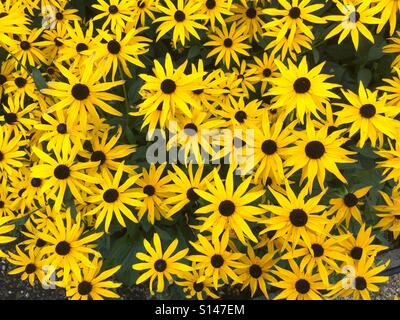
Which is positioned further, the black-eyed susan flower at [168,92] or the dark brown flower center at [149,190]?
the dark brown flower center at [149,190]

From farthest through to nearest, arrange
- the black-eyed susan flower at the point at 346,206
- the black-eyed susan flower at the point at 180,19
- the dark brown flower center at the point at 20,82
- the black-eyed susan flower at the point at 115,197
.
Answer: the dark brown flower center at the point at 20,82 → the black-eyed susan flower at the point at 180,19 → the black-eyed susan flower at the point at 346,206 → the black-eyed susan flower at the point at 115,197

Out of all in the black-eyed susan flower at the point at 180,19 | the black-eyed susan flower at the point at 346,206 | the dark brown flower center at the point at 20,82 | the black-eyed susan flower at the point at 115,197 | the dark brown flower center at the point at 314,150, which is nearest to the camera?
the dark brown flower center at the point at 314,150

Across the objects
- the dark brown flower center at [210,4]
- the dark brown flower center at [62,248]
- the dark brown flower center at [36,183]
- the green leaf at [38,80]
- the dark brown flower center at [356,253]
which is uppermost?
the dark brown flower center at [210,4]

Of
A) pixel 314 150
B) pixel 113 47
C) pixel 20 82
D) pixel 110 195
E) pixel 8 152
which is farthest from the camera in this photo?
pixel 20 82

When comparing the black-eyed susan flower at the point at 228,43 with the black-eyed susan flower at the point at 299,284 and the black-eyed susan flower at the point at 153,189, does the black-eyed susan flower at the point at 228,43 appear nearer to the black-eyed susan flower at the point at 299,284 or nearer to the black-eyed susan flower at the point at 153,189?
the black-eyed susan flower at the point at 153,189

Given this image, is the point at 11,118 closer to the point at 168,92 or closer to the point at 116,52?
the point at 116,52

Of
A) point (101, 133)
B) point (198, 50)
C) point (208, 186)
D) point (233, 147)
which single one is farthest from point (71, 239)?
point (198, 50)

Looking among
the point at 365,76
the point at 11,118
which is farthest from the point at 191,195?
the point at 365,76

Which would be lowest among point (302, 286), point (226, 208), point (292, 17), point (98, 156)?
point (302, 286)

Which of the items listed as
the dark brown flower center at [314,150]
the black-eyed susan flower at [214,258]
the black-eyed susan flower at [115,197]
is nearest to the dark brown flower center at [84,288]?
the black-eyed susan flower at [115,197]
